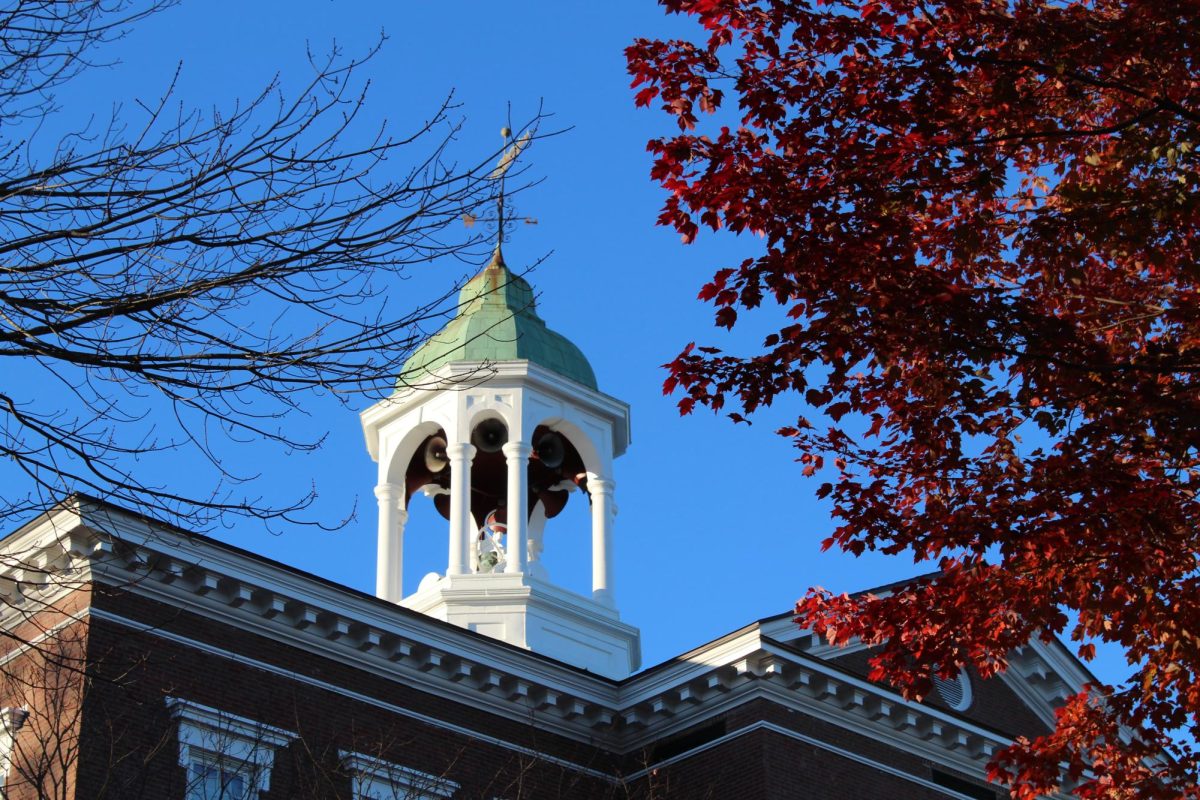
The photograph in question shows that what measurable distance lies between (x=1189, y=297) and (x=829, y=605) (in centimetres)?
447

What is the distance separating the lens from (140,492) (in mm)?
11133

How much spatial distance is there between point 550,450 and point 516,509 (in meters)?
2.92

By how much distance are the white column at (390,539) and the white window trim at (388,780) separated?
8486 mm

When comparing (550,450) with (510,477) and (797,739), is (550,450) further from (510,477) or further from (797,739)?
(797,739)

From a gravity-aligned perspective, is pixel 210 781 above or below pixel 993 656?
above

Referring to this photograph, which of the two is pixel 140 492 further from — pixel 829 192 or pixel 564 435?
pixel 564 435

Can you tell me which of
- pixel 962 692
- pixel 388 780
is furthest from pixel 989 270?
pixel 962 692

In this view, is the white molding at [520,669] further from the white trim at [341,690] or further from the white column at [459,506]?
the white column at [459,506]

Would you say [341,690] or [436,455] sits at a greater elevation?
[436,455]

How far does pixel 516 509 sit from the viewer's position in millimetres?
31656

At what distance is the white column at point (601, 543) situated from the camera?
32.9m

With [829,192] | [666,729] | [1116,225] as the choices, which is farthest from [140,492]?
[666,729]

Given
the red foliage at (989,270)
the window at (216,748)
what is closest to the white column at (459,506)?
the window at (216,748)

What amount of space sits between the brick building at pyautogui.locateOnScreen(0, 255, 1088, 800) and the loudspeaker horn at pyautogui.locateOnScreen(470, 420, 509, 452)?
3 cm
